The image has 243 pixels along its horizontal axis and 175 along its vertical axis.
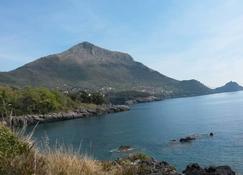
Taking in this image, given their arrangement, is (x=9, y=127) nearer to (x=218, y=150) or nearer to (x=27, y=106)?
(x=218, y=150)

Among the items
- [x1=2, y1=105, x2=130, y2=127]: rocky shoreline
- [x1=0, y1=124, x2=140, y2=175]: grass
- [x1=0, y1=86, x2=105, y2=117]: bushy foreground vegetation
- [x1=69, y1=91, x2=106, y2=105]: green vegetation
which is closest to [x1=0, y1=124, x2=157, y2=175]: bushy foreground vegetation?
[x1=0, y1=124, x2=140, y2=175]: grass

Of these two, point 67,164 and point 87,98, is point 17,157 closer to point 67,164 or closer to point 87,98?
point 67,164

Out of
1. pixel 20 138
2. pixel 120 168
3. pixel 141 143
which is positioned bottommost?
pixel 141 143

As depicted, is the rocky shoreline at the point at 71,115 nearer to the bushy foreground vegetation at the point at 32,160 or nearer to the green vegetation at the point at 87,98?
the green vegetation at the point at 87,98

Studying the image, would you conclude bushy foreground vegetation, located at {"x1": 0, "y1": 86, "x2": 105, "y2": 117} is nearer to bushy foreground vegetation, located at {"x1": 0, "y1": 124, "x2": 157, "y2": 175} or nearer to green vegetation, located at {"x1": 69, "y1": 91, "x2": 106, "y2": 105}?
green vegetation, located at {"x1": 69, "y1": 91, "x2": 106, "y2": 105}

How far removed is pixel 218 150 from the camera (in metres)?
54.6

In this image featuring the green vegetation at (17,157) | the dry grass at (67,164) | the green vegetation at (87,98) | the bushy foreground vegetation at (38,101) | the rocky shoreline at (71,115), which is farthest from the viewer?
the green vegetation at (87,98)

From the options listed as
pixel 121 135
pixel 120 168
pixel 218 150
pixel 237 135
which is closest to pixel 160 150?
pixel 218 150

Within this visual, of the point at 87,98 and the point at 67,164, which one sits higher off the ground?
the point at 87,98

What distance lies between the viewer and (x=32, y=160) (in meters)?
7.63

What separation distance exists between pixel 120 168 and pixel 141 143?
6151cm

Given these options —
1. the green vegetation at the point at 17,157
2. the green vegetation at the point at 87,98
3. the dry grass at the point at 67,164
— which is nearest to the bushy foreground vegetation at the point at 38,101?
the green vegetation at the point at 87,98

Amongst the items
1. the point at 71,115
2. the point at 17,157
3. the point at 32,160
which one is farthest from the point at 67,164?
the point at 71,115

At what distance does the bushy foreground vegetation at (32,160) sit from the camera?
7378 millimetres
